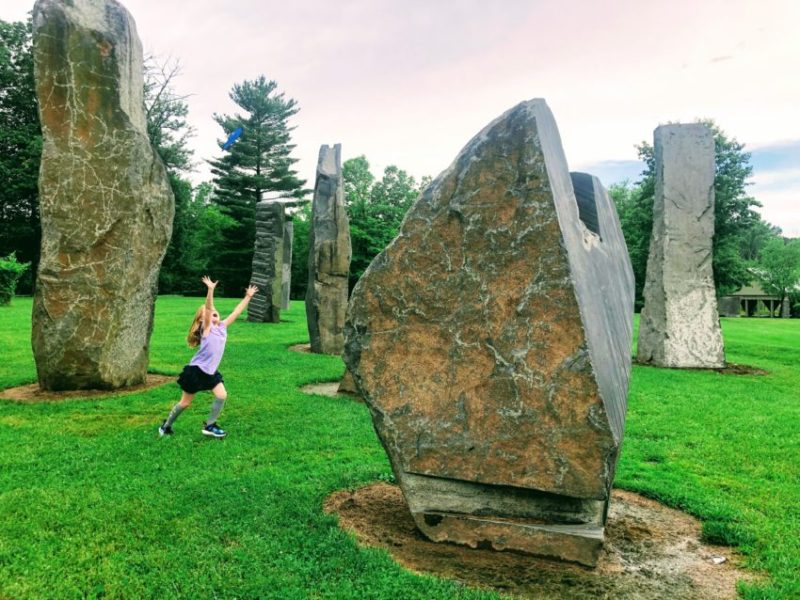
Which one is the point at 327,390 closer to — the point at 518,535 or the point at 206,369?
the point at 206,369

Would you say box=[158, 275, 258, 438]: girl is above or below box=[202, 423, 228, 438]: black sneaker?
above

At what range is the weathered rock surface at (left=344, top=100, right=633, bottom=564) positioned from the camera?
3.17 metres

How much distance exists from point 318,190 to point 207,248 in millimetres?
27431

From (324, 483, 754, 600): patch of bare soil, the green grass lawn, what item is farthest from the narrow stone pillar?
(324, 483, 754, 600): patch of bare soil

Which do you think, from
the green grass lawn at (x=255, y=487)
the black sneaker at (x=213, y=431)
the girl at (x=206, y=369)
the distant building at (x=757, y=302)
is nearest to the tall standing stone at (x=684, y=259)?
the green grass lawn at (x=255, y=487)

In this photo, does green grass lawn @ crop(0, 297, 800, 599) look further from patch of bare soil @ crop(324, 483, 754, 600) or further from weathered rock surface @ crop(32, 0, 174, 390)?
weathered rock surface @ crop(32, 0, 174, 390)

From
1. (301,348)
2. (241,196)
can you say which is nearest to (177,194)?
(241,196)

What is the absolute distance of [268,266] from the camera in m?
17.9

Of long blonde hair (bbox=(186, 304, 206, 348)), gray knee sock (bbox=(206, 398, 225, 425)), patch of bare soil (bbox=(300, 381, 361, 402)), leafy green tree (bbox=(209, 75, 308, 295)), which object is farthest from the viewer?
leafy green tree (bbox=(209, 75, 308, 295))

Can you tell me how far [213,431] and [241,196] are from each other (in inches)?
1285

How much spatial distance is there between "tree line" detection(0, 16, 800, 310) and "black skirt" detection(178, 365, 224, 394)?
62.8 feet

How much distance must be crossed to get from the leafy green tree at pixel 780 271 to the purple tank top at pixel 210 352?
40880mm

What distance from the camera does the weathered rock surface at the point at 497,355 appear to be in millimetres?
3170

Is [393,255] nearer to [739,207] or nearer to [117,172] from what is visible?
[117,172]
